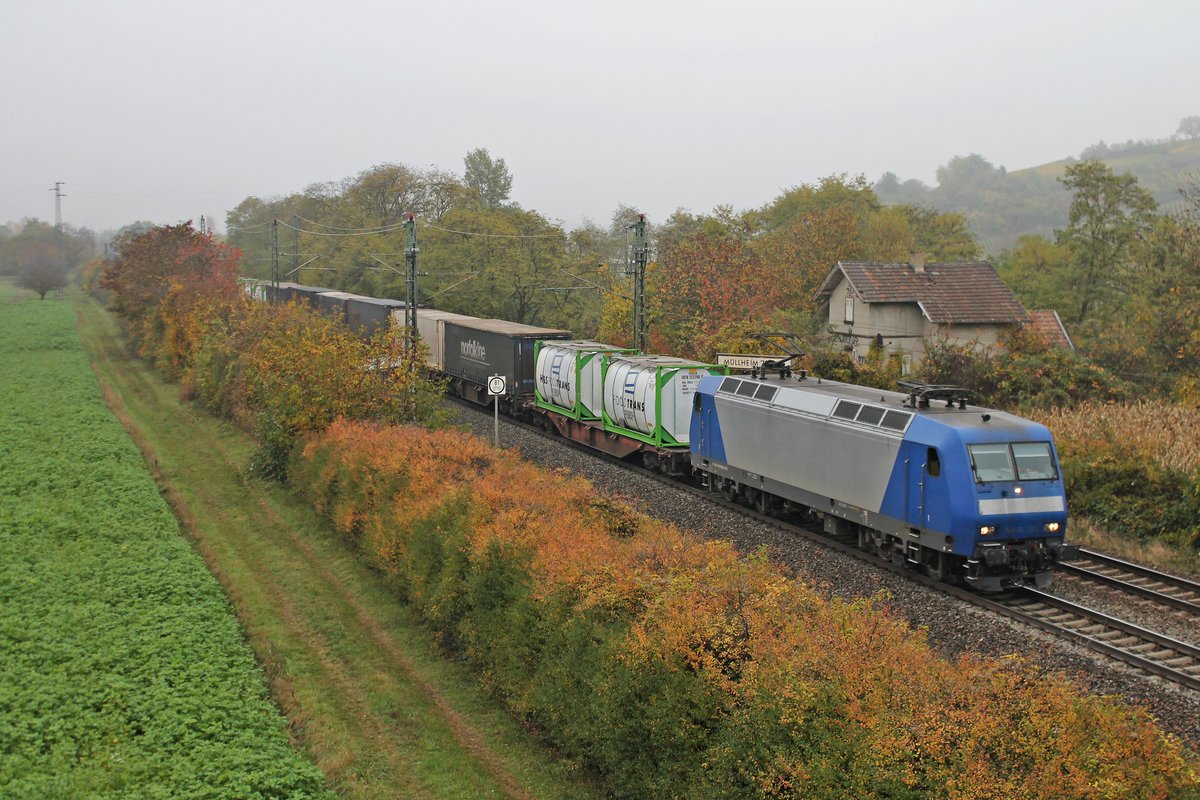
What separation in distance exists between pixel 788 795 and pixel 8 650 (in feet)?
38.9

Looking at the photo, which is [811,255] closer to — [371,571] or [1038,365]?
[1038,365]

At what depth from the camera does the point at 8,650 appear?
556 inches

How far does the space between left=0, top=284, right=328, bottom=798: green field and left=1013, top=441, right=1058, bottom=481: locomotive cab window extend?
12440 mm

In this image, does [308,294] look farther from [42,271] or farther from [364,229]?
[42,271]

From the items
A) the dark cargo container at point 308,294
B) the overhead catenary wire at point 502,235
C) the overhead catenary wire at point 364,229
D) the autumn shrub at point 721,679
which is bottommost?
the autumn shrub at point 721,679

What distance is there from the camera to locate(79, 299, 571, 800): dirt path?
40.4 feet

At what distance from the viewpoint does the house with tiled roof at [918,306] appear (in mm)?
38000

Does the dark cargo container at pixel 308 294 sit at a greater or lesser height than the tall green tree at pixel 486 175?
lesser

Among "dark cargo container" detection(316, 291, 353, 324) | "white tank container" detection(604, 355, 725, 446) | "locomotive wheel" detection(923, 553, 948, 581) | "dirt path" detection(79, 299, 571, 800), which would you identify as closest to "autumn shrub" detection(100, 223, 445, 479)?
"dirt path" detection(79, 299, 571, 800)

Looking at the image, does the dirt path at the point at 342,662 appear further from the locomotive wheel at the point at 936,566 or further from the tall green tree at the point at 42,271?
the tall green tree at the point at 42,271

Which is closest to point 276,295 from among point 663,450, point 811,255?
point 811,255

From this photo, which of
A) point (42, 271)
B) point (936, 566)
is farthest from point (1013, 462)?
point (42, 271)

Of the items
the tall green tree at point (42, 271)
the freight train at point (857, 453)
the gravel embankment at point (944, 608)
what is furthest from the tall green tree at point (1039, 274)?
the tall green tree at point (42, 271)

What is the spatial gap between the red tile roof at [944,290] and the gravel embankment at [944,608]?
1726 cm
